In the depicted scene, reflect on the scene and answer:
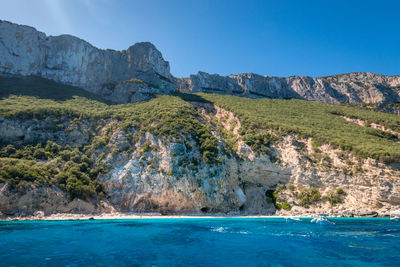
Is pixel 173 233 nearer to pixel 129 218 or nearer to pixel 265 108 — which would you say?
pixel 129 218

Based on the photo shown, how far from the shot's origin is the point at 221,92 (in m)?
88.2

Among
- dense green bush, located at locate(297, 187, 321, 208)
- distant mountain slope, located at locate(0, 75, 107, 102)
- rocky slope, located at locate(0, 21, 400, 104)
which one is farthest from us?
rocky slope, located at locate(0, 21, 400, 104)

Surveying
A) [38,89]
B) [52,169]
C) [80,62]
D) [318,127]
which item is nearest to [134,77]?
[80,62]

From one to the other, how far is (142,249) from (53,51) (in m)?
71.6

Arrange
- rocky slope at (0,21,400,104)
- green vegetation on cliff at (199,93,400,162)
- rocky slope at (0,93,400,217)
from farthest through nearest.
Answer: rocky slope at (0,21,400,104), green vegetation on cliff at (199,93,400,162), rocky slope at (0,93,400,217)

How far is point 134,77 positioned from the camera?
7338 centimetres

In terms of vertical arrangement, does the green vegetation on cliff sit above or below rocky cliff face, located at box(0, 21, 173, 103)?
below

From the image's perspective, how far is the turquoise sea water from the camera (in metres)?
11.2

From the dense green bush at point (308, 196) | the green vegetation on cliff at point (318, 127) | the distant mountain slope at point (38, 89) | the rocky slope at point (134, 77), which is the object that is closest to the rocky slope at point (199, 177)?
the dense green bush at point (308, 196)

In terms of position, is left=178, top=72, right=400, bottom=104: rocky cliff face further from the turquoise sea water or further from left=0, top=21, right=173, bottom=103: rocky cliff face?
the turquoise sea water

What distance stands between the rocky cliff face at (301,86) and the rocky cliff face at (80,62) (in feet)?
61.5

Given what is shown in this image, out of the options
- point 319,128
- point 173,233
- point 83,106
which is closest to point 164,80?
point 83,106

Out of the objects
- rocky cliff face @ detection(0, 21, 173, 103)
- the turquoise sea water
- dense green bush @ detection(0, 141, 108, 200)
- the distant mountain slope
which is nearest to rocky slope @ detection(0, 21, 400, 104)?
rocky cliff face @ detection(0, 21, 173, 103)

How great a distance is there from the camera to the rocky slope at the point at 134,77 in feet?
205
